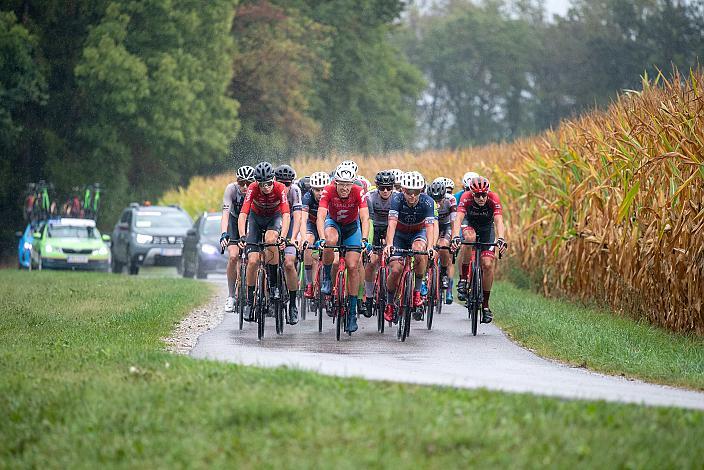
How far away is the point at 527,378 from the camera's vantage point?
12406 millimetres

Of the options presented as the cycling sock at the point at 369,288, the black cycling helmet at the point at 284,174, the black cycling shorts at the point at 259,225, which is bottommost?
the cycling sock at the point at 369,288

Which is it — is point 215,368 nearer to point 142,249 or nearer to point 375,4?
point 142,249

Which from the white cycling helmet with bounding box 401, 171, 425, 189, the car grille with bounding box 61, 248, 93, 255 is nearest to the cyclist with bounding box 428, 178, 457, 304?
the white cycling helmet with bounding box 401, 171, 425, 189

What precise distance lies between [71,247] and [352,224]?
885 inches

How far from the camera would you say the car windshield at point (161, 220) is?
3662 cm

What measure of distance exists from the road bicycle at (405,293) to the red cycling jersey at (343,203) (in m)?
0.70

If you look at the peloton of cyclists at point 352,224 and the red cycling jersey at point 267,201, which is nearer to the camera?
the peloton of cyclists at point 352,224

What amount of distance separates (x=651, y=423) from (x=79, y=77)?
149 feet

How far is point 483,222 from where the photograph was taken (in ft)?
62.0

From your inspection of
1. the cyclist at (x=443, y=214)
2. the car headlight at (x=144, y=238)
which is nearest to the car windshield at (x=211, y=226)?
the car headlight at (x=144, y=238)

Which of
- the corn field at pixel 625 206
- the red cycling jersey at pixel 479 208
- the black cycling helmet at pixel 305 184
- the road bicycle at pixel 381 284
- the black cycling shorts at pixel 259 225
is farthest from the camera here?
the black cycling helmet at pixel 305 184

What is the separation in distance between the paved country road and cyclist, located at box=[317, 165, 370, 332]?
0.74m

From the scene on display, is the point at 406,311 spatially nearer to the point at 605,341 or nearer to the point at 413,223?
the point at 413,223

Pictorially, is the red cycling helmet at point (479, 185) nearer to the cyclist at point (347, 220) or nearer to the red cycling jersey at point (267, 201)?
the cyclist at point (347, 220)
